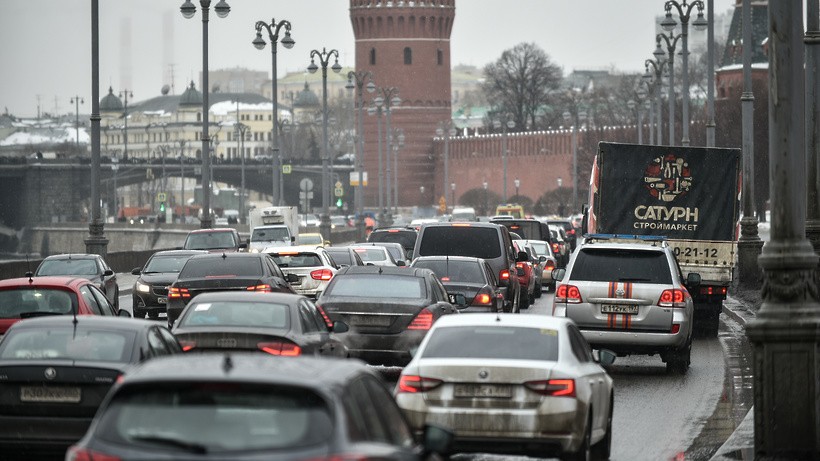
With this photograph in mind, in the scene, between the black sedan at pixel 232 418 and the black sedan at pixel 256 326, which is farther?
the black sedan at pixel 256 326

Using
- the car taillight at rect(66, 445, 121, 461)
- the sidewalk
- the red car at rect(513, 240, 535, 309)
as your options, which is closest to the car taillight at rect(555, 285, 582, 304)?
the sidewalk

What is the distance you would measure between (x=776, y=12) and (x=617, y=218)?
654 inches

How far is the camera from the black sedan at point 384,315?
18.6m

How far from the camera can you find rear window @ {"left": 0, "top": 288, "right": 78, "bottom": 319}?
17156 millimetres

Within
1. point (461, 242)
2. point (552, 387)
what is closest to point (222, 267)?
point (461, 242)

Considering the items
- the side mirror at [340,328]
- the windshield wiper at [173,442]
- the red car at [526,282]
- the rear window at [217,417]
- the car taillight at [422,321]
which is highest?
the rear window at [217,417]

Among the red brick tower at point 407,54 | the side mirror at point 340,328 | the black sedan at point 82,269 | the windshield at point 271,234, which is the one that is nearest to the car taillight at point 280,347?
the side mirror at point 340,328

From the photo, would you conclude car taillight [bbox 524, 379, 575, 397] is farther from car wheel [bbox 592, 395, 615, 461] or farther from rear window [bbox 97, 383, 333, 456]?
rear window [bbox 97, 383, 333, 456]

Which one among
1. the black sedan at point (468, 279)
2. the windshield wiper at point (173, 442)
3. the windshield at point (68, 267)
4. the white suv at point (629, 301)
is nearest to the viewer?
the windshield wiper at point (173, 442)

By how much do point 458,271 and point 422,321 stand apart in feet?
22.2

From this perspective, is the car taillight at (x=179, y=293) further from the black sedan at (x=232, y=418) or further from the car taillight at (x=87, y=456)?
the car taillight at (x=87, y=456)

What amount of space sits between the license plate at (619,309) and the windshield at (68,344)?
8.87 meters

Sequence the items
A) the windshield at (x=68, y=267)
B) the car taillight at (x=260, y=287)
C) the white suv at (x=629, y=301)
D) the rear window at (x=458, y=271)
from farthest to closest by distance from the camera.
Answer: the windshield at (x=68, y=267) → the rear window at (x=458, y=271) → the car taillight at (x=260, y=287) → the white suv at (x=629, y=301)

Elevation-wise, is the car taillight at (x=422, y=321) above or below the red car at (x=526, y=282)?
above
